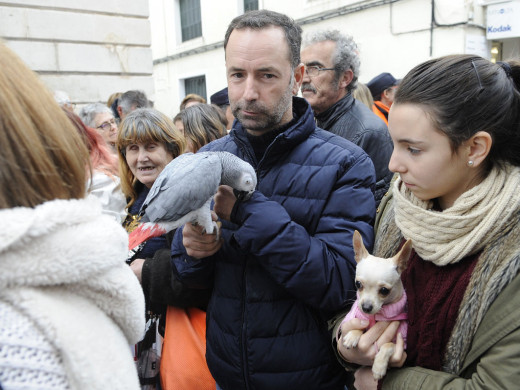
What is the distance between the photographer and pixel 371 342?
1.51m

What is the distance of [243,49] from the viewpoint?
6.24ft

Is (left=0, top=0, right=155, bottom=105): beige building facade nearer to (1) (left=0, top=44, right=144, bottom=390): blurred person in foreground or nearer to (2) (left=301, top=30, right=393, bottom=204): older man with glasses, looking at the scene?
(2) (left=301, top=30, right=393, bottom=204): older man with glasses

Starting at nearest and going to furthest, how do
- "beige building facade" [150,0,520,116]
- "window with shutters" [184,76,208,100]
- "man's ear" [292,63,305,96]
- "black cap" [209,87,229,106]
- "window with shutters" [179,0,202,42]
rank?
1. "man's ear" [292,63,305,96]
2. "black cap" [209,87,229,106]
3. "beige building facade" [150,0,520,116]
4. "window with shutters" [179,0,202,42]
5. "window with shutters" [184,76,208,100]

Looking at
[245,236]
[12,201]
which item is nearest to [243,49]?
[245,236]

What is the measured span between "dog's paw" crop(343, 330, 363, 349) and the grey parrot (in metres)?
0.69

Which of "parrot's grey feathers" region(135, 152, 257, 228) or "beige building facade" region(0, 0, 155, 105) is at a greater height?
"beige building facade" region(0, 0, 155, 105)

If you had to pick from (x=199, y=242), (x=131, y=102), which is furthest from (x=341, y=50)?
(x=131, y=102)

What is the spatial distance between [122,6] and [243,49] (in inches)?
300

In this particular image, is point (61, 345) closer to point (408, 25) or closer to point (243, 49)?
point (243, 49)

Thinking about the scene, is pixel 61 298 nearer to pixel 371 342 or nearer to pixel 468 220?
pixel 371 342

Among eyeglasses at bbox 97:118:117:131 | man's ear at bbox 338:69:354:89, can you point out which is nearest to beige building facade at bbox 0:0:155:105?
eyeglasses at bbox 97:118:117:131

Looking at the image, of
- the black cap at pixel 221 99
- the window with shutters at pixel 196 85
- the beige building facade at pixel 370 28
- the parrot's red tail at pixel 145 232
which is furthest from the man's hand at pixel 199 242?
the window with shutters at pixel 196 85

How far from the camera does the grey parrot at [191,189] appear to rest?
1.62 meters

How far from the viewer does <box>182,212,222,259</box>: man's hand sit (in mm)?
1812
